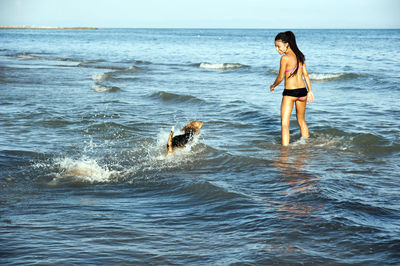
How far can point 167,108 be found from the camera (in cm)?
1223

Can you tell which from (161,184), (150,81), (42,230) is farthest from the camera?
(150,81)

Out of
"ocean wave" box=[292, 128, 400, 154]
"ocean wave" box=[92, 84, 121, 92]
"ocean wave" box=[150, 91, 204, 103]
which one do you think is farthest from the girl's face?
"ocean wave" box=[92, 84, 121, 92]

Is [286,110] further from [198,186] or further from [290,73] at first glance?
[198,186]

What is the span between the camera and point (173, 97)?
45.8 feet

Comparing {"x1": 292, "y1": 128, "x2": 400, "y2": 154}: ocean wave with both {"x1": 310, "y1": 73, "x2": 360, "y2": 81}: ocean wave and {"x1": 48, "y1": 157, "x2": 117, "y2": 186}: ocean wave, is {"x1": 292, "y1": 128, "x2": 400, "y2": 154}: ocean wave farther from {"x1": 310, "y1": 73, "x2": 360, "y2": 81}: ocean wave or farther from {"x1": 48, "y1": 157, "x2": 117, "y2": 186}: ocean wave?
{"x1": 310, "y1": 73, "x2": 360, "y2": 81}: ocean wave

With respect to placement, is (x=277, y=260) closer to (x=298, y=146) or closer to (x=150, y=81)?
(x=298, y=146)

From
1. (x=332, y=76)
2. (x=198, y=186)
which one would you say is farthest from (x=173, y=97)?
(x=332, y=76)

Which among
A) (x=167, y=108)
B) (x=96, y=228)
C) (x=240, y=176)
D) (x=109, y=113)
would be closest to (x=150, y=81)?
(x=167, y=108)

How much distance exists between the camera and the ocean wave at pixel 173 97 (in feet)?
44.3

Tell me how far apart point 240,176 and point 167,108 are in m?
6.31

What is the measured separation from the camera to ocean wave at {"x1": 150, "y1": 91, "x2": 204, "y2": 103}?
13.5 meters

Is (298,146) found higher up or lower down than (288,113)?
lower down

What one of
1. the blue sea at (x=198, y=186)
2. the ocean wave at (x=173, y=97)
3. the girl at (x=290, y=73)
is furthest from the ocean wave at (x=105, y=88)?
the girl at (x=290, y=73)

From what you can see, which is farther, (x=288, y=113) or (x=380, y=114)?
(x=380, y=114)
